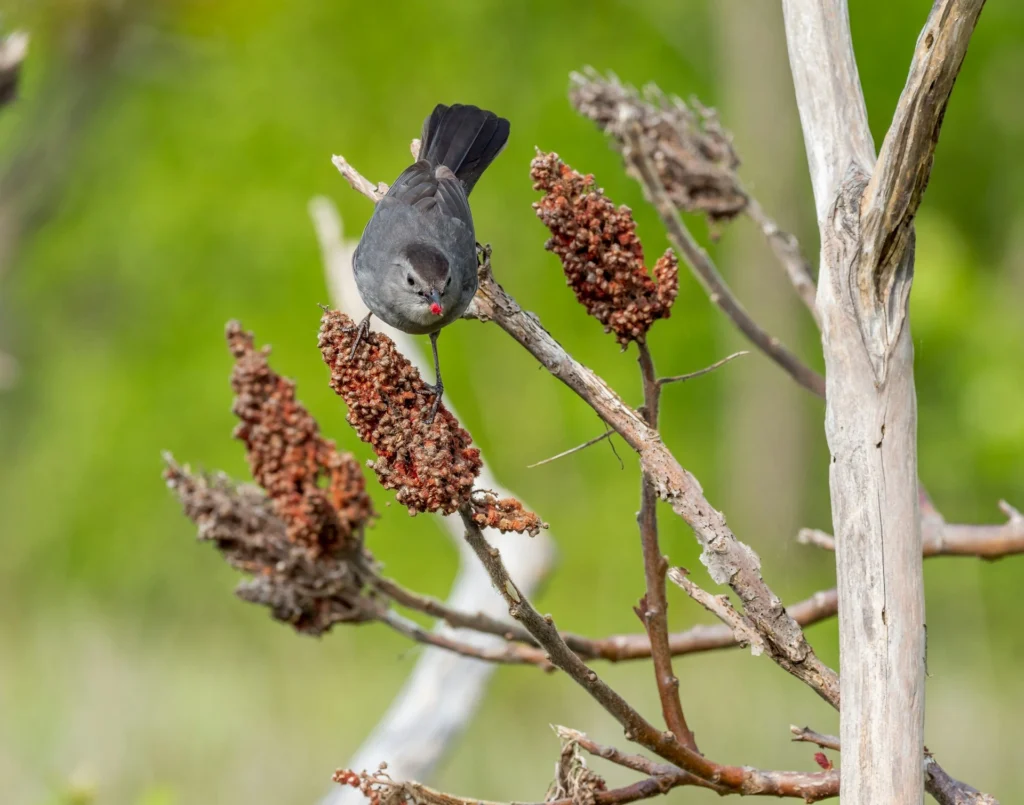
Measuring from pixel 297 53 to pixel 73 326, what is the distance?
365 cm

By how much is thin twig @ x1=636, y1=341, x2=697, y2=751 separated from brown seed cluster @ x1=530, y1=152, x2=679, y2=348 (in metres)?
0.12

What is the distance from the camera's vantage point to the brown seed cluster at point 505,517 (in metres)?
1.83

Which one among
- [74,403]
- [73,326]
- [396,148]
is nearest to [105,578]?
[74,403]

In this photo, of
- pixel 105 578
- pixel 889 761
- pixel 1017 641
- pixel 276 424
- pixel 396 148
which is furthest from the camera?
pixel 396 148

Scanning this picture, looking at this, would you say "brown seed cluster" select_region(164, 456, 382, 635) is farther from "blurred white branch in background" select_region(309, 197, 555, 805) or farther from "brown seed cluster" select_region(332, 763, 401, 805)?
"brown seed cluster" select_region(332, 763, 401, 805)

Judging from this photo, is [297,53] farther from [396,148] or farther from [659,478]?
[659,478]

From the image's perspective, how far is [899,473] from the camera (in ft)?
5.58

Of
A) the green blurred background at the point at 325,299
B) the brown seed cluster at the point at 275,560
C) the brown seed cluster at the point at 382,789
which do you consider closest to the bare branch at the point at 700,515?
the brown seed cluster at the point at 382,789

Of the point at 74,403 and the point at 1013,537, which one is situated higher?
the point at 74,403

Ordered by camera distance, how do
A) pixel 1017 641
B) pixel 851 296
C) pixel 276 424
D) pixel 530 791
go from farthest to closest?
pixel 1017 641
pixel 530 791
pixel 276 424
pixel 851 296

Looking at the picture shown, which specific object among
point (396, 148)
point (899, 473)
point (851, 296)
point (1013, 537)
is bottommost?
point (899, 473)

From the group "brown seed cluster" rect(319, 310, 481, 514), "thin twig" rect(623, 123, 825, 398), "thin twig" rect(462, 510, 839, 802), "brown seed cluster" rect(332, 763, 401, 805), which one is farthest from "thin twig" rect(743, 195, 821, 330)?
"brown seed cluster" rect(332, 763, 401, 805)

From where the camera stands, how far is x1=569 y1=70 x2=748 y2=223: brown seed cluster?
3.05 meters

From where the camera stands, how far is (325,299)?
10.4 metres
